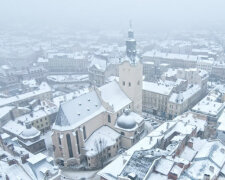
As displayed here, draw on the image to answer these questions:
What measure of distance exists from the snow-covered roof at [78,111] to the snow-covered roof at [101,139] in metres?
6.66

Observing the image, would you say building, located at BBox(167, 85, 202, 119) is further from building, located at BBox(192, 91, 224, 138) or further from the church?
the church

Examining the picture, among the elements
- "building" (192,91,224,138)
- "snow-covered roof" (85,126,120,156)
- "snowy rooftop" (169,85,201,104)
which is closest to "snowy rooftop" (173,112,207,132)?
"building" (192,91,224,138)

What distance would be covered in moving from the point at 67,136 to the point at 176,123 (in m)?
34.8

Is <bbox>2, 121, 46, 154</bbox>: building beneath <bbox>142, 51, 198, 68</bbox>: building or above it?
beneath

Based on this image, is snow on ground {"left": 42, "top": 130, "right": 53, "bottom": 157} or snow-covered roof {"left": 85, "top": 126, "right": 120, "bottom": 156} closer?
snow-covered roof {"left": 85, "top": 126, "right": 120, "bottom": 156}

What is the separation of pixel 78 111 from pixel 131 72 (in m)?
23.8

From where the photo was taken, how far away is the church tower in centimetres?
8194

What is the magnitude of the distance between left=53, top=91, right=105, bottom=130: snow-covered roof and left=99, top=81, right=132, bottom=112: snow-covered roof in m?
3.04

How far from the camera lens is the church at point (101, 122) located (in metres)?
72.2

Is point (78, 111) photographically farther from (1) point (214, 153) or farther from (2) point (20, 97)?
(2) point (20, 97)

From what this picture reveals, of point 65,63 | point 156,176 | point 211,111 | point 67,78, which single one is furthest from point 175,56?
point 156,176

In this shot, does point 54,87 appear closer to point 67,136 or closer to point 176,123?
point 67,136

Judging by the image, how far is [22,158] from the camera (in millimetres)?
55469

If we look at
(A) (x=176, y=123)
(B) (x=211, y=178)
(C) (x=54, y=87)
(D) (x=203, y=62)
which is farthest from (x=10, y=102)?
(D) (x=203, y=62)
